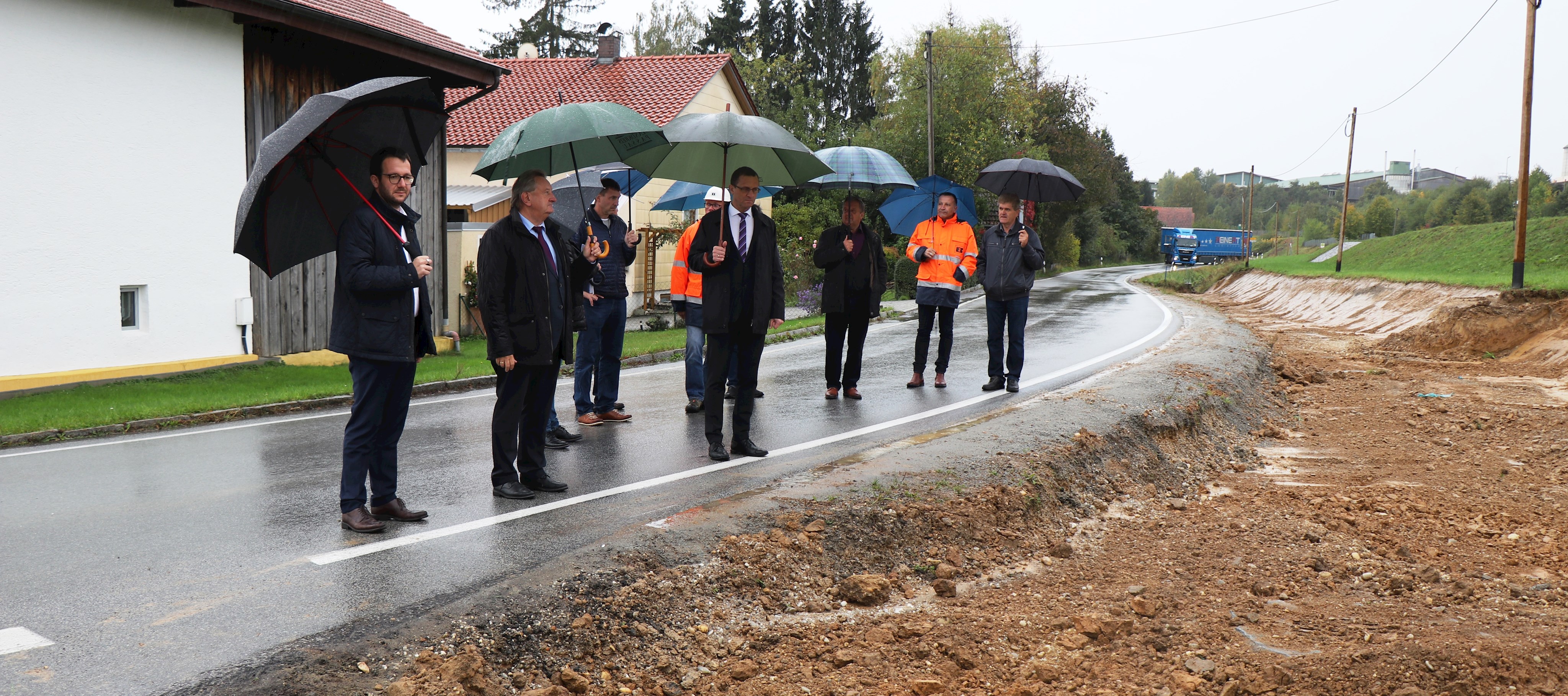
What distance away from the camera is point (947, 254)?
995cm

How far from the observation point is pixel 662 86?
2845 centimetres

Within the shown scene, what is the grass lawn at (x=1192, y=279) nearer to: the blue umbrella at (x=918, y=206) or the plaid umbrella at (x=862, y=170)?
the blue umbrella at (x=918, y=206)

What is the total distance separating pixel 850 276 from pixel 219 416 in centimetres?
600

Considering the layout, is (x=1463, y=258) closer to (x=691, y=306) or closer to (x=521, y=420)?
(x=691, y=306)

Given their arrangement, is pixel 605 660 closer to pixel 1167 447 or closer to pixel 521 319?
pixel 521 319

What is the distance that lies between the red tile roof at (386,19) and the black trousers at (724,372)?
9.13 m

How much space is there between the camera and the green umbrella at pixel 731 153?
23.1 ft

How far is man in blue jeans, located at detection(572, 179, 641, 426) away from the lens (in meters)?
7.98

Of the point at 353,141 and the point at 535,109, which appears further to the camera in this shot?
the point at 535,109

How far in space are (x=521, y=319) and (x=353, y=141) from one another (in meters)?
1.23

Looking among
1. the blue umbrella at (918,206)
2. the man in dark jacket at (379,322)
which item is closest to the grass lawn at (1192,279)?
the blue umbrella at (918,206)

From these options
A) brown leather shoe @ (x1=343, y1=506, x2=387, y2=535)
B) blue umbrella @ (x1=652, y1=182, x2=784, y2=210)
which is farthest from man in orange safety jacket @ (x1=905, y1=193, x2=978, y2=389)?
brown leather shoe @ (x1=343, y1=506, x2=387, y2=535)

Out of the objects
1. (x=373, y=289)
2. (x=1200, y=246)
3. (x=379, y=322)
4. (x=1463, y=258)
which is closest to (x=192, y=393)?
(x=379, y=322)

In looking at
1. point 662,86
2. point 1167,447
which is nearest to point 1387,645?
point 1167,447
